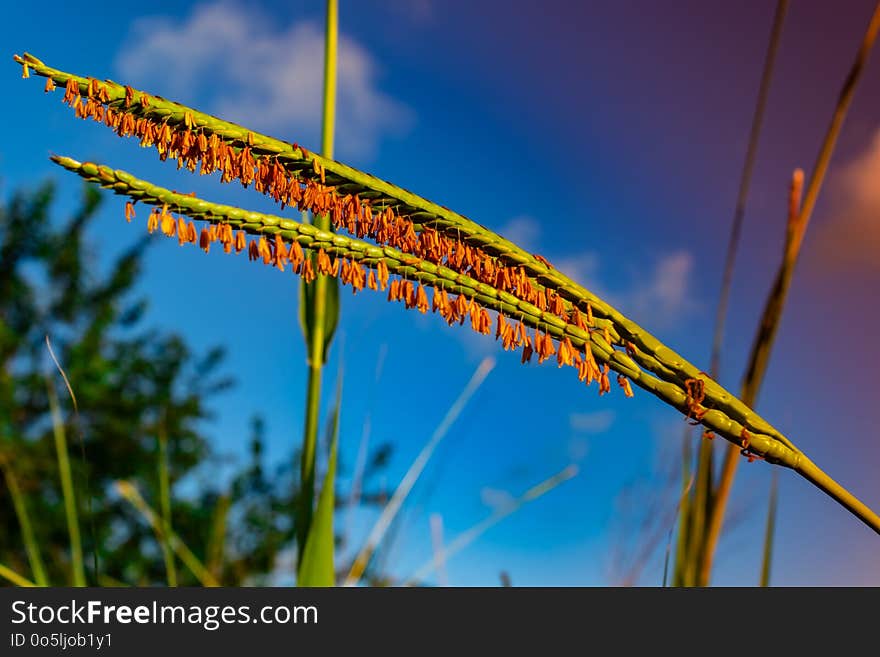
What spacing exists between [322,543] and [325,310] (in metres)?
0.29

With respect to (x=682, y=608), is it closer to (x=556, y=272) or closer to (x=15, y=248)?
(x=556, y=272)

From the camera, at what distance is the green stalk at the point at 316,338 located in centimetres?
81

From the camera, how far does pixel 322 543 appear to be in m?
0.79

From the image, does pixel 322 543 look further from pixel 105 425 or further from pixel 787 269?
pixel 105 425

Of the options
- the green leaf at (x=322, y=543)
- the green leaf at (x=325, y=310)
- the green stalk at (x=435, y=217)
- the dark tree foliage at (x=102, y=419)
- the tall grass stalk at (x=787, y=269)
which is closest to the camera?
the green stalk at (x=435, y=217)

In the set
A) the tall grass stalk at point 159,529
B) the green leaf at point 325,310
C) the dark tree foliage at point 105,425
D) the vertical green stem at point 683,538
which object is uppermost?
the dark tree foliage at point 105,425

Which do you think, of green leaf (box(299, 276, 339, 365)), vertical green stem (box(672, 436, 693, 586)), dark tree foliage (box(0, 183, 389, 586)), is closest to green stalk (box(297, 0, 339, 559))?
green leaf (box(299, 276, 339, 365))

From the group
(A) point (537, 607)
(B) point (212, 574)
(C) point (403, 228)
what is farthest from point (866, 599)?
(B) point (212, 574)

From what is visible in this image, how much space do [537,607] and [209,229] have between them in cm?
74

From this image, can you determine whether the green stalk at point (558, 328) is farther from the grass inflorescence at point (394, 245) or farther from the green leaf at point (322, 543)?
the green leaf at point (322, 543)

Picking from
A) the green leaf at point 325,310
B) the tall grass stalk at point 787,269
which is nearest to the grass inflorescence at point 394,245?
the tall grass stalk at point 787,269

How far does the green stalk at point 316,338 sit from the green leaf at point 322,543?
2 cm

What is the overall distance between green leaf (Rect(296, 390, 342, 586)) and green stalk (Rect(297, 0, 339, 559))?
0.02 metres

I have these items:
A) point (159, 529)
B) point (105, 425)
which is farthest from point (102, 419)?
point (159, 529)
